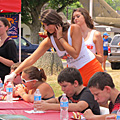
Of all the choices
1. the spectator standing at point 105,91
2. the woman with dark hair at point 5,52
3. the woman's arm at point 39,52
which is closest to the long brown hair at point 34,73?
the woman's arm at point 39,52

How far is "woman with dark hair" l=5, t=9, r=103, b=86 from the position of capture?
3.82 meters

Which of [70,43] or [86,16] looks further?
[86,16]

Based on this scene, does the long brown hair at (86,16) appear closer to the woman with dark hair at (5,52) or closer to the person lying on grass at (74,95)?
the person lying on grass at (74,95)

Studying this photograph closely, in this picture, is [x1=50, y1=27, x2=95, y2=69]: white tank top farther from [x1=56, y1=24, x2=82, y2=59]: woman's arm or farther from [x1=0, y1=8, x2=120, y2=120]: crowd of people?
[x1=56, y1=24, x2=82, y2=59]: woman's arm

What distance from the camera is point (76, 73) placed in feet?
12.1

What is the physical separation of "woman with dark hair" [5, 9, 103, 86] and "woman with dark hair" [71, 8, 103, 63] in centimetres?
34

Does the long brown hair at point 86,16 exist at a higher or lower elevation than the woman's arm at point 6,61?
higher

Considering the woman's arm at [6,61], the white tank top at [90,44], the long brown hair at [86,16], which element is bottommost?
the woman's arm at [6,61]

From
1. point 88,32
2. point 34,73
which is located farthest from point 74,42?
point 34,73

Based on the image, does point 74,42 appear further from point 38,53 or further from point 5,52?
point 5,52

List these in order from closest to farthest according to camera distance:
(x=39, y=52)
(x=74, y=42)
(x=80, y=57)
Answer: (x=74, y=42) < (x=80, y=57) < (x=39, y=52)

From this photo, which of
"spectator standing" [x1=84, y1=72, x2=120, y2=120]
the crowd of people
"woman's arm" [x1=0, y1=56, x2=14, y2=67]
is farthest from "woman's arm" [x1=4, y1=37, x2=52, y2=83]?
"spectator standing" [x1=84, y1=72, x2=120, y2=120]

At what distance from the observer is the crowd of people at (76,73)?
120 inches

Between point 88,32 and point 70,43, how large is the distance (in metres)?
0.68
